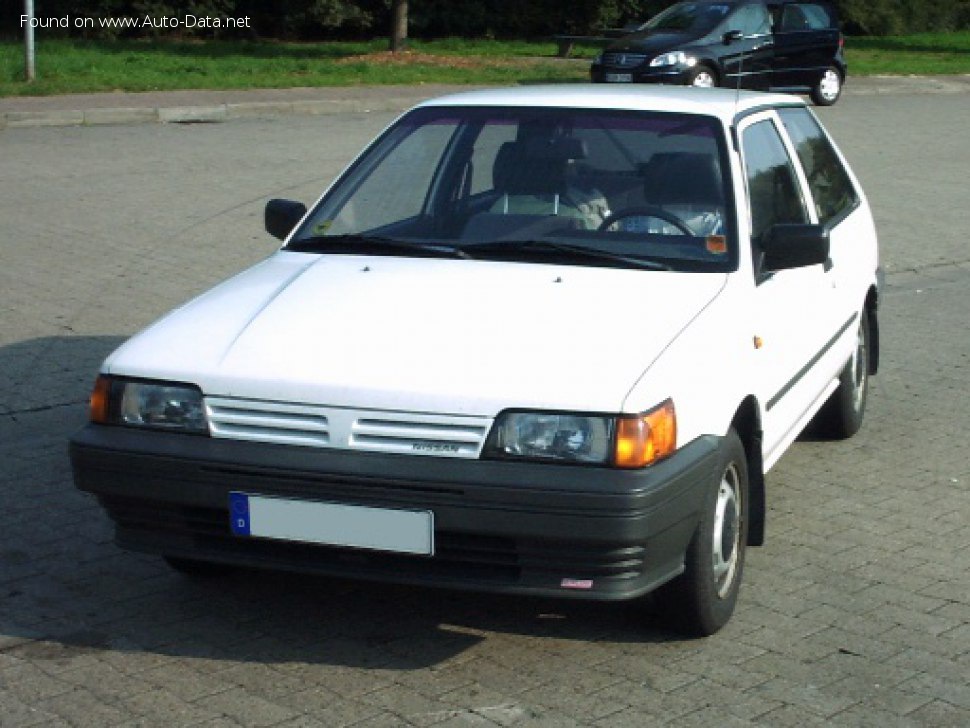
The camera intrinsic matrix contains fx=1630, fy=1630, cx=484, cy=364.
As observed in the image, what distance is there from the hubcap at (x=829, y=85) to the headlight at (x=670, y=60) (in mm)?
2387

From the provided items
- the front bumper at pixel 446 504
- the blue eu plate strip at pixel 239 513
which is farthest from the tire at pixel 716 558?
the blue eu plate strip at pixel 239 513

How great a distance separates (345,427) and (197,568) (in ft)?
3.67

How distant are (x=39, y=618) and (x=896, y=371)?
5207mm

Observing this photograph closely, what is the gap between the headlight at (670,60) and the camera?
24062 mm

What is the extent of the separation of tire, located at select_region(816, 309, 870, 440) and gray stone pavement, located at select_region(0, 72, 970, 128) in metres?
13.1

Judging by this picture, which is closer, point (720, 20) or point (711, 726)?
point (711, 726)

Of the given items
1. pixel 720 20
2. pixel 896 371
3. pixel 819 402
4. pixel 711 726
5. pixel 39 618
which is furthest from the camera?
pixel 720 20

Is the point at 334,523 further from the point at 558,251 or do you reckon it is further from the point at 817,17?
the point at 817,17

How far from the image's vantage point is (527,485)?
4.27 metres

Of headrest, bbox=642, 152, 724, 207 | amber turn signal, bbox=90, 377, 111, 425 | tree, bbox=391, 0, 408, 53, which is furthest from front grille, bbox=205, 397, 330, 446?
tree, bbox=391, 0, 408, 53

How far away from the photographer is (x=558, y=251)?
5.36 metres

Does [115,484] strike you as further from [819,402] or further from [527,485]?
[819,402]

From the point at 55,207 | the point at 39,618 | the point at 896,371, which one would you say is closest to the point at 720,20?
the point at 55,207

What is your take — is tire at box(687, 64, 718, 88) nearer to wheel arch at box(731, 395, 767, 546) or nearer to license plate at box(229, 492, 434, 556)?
wheel arch at box(731, 395, 767, 546)
